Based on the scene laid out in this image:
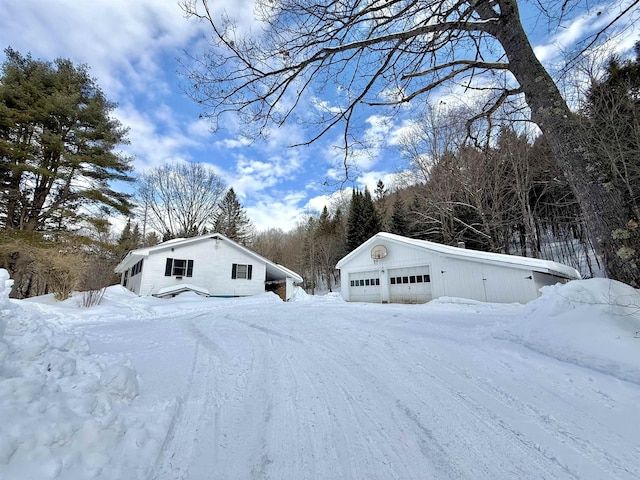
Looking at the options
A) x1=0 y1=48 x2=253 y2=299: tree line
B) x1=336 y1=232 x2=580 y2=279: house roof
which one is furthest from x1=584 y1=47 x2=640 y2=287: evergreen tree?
x1=0 y1=48 x2=253 y2=299: tree line

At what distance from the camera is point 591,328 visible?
10.2 feet

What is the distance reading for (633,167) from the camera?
3.64 metres

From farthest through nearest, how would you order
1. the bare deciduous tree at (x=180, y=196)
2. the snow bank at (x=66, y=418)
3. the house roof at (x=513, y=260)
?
the bare deciduous tree at (x=180, y=196)
the house roof at (x=513, y=260)
the snow bank at (x=66, y=418)

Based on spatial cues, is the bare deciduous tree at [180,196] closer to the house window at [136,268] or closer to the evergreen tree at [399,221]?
the house window at [136,268]

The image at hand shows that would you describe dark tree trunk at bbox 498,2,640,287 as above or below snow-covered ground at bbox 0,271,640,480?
above

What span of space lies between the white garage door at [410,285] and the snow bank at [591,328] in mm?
11349

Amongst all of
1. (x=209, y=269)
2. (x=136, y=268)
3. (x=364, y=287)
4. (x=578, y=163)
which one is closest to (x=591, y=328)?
(x=578, y=163)

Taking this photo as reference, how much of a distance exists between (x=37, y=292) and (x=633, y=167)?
27.0m

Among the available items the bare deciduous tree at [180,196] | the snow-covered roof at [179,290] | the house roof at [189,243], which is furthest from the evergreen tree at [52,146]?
the bare deciduous tree at [180,196]

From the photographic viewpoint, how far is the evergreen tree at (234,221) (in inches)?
1231

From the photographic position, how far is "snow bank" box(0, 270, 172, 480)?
1.40m

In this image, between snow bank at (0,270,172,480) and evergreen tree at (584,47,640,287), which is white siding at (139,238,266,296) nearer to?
snow bank at (0,270,172,480)

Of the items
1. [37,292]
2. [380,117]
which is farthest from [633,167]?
[37,292]

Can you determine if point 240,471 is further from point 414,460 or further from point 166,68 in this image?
A: point 166,68
